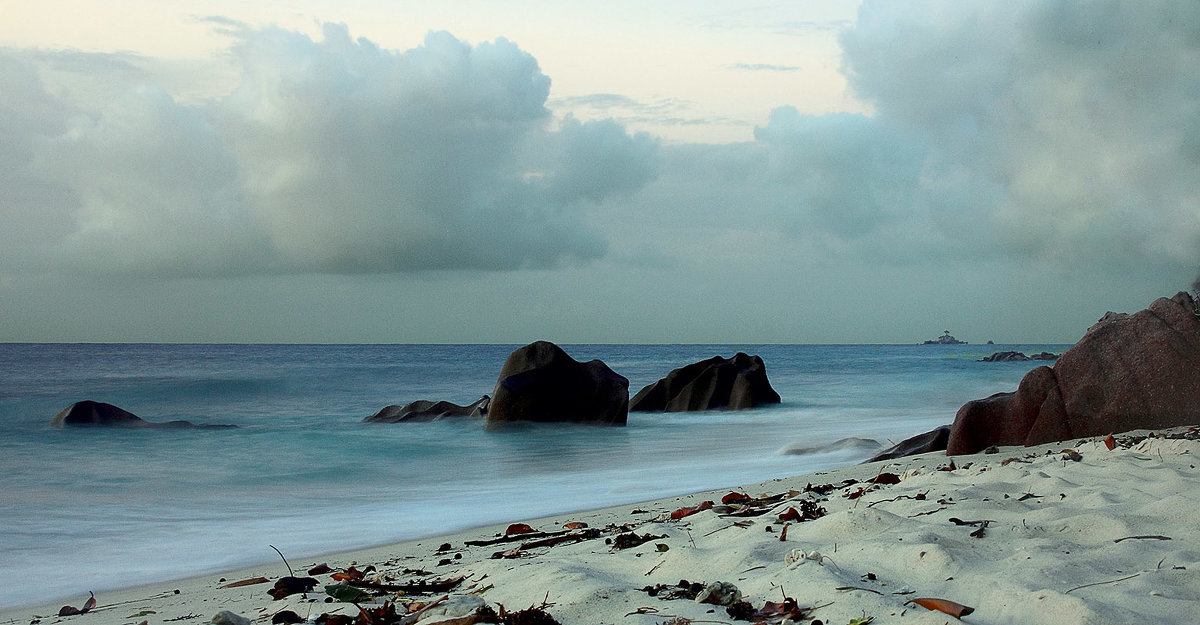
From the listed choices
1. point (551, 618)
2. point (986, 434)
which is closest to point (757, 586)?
point (551, 618)

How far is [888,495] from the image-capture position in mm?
4148

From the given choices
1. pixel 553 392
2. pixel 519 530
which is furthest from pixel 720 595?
pixel 553 392

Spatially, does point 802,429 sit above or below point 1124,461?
below

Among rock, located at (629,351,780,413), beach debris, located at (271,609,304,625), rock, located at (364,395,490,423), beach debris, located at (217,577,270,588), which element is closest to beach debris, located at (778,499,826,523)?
beach debris, located at (271,609,304,625)

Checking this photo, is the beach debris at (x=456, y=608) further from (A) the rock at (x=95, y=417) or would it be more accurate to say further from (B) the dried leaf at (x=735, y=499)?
(A) the rock at (x=95, y=417)

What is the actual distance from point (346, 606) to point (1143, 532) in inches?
121

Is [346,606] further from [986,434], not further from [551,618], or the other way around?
[986,434]

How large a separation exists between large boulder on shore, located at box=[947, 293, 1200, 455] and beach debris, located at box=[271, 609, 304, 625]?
578cm

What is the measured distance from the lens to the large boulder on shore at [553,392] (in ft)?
44.1

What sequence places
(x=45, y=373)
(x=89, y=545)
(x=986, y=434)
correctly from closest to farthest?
(x=89, y=545)
(x=986, y=434)
(x=45, y=373)

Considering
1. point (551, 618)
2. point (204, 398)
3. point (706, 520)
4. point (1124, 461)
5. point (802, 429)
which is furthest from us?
point (204, 398)

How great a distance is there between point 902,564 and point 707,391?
14320 mm

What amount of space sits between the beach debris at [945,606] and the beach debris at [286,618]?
6.90 feet

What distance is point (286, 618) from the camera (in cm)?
283
